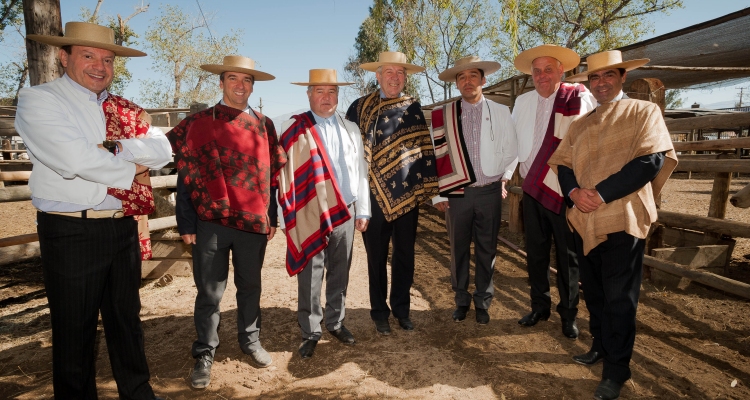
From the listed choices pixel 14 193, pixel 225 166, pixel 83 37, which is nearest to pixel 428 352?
pixel 225 166

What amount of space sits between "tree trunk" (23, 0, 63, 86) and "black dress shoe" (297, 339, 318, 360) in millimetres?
2804

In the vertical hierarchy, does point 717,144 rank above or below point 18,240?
above

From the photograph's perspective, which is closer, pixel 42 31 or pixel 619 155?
pixel 619 155

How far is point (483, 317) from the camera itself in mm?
3951

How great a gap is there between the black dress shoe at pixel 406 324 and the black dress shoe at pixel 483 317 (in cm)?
63

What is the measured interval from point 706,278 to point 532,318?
1814mm

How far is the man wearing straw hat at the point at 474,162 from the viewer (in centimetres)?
381

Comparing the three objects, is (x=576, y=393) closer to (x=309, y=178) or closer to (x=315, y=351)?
(x=315, y=351)

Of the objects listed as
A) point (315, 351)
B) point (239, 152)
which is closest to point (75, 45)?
point (239, 152)

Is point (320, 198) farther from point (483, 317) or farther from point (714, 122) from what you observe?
point (714, 122)

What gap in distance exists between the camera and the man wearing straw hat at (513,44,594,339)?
351 cm

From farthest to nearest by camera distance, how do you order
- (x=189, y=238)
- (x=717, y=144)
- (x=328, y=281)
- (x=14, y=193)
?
(x=717, y=144) < (x=14, y=193) < (x=328, y=281) < (x=189, y=238)

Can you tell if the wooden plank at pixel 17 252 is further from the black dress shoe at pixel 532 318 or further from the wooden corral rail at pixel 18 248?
the black dress shoe at pixel 532 318

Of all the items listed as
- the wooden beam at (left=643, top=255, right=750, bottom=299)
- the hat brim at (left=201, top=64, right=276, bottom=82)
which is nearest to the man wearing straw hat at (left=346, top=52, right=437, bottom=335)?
the hat brim at (left=201, top=64, right=276, bottom=82)
